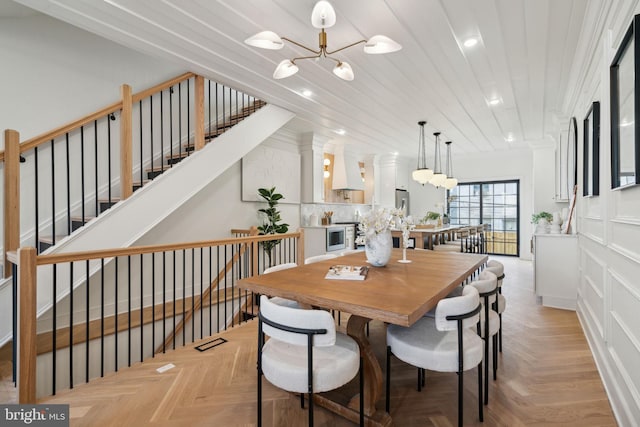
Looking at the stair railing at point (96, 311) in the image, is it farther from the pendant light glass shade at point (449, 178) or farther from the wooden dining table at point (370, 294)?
the pendant light glass shade at point (449, 178)

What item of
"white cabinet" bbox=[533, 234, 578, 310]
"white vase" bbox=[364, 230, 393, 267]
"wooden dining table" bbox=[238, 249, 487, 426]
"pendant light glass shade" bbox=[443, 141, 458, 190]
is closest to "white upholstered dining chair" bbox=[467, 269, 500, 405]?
"wooden dining table" bbox=[238, 249, 487, 426]

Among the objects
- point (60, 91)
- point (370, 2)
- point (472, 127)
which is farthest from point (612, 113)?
point (60, 91)

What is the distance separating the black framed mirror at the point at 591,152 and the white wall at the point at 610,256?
0.11 metres

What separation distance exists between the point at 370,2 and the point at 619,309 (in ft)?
8.57

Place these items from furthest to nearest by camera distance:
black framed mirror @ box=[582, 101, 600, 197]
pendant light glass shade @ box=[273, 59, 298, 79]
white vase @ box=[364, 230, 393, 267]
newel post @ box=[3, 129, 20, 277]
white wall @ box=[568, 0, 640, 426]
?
black framed mirror @ box=[582, 101, 600, 197]
newel post @ box=[3, 129, 20, 277]
pendant light glass shade @ box=[273, 59, 298, 79]
white vase @ box=[364, 230, 393, 267]
white wall @ box=[568, 0, 640, 426]

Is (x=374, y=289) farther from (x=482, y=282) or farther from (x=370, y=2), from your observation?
(x=370, y=2)

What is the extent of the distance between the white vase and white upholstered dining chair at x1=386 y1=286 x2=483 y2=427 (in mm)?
618

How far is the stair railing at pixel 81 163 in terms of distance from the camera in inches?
106

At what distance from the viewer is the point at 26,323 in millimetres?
1933

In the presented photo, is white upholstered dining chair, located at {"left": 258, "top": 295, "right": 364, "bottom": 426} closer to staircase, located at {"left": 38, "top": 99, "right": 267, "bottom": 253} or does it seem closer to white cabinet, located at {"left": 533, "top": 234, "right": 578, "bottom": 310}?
staircase, located at {"left": 38, "top": 99, "right": 267, "bottom": 253}

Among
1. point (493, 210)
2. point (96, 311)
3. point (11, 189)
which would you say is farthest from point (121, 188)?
point (493, 210)

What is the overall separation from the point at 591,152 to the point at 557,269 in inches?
65.8

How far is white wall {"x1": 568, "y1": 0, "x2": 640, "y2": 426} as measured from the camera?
5.43 ft

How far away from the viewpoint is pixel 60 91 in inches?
144
